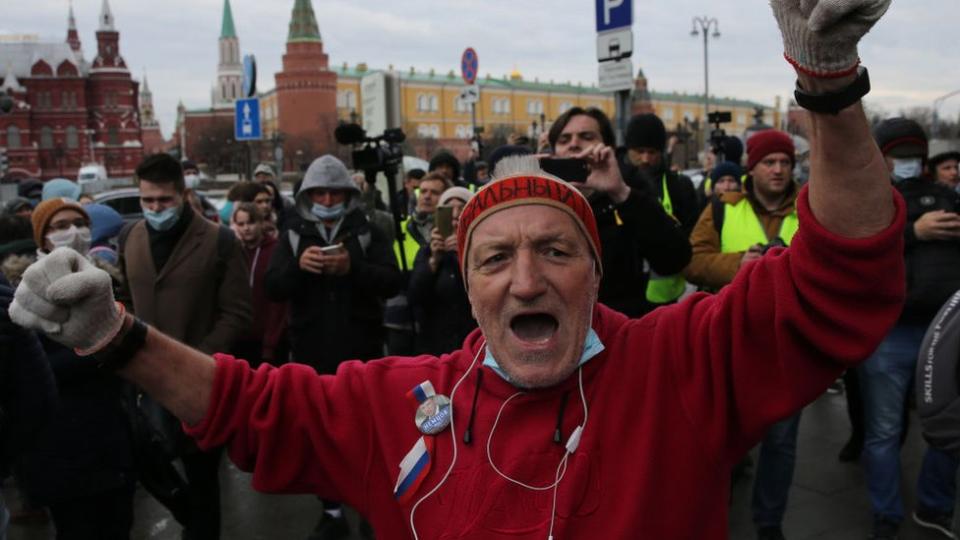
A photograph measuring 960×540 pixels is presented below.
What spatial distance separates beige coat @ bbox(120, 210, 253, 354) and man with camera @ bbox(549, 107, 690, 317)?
200 centimetres

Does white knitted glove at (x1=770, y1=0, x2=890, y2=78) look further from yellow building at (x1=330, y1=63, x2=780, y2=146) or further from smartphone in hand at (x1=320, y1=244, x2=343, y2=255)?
yellow building at (x1=330, y1=63, x2=780, y2=146)

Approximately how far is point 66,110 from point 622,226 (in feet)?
322

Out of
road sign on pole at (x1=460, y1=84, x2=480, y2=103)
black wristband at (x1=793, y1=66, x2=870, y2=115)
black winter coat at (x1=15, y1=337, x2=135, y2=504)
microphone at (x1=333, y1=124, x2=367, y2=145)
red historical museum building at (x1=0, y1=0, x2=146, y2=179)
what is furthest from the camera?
red historical museum building at (x1=0, y1=0, x2=146, y2=179)

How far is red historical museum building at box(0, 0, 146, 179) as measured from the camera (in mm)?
86000

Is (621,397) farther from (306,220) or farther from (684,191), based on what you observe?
(684,191)

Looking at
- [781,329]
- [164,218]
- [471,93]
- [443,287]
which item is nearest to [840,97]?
[781,329]

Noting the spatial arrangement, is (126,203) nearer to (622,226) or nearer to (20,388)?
(622,226)

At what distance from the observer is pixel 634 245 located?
4137mm

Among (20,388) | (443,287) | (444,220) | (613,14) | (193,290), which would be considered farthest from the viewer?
(613,14)

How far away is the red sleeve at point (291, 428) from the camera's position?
1.92 metres

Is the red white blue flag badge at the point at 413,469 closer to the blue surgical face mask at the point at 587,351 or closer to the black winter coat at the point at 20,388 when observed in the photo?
the blue surgical face mask at the point at 587,351

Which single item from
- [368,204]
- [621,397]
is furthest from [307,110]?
[621,397]

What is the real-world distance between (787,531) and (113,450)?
3659 mm

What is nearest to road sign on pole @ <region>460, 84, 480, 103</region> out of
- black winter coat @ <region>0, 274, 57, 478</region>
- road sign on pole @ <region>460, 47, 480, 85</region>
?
road sign on pole @ <region>460, 47, 480, 85</region>
